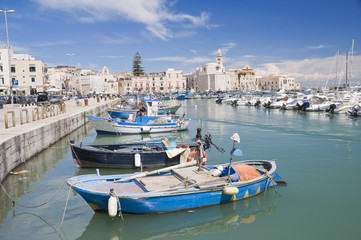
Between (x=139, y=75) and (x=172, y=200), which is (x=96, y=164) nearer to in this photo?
(x=172, y=200)

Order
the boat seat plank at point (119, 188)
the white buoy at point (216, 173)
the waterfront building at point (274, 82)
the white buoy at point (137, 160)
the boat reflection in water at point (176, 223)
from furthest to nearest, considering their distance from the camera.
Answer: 1. the waterfront building at point (274, 82)
2. the white buoy at point (137, 160)
3. the white buoy at point (216, 173)
4. the boat seat plank at point (119, 188)
5. the boat reflection in water at point (176, 223)

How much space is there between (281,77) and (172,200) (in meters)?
174

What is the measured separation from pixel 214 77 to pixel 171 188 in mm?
126631

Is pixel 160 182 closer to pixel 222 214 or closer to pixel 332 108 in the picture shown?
pixel 222 214

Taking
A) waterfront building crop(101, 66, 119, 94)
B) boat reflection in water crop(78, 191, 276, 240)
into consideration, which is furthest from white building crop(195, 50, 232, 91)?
boat reflection in water crop(78, 191, 276, 240)

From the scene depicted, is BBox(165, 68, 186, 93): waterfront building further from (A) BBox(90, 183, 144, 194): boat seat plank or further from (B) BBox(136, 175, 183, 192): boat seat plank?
(A) BBox(90, 183, 144, 194): boat seat plank

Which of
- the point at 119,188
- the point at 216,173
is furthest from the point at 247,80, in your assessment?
the point at 119,188

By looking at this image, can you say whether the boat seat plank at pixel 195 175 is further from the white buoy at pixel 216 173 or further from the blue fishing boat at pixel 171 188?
the white buoy at pixel 216 173

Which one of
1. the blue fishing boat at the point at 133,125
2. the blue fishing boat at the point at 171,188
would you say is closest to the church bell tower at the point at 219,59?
the blue fishing boat at the point at 133,125

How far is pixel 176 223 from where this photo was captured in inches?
317

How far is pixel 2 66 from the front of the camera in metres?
55.6

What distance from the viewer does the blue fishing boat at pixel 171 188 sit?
791cm

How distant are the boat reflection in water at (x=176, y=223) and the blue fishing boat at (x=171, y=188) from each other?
223 millimetres

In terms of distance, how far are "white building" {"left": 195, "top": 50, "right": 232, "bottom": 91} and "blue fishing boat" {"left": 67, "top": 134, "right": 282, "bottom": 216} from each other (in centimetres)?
12437
